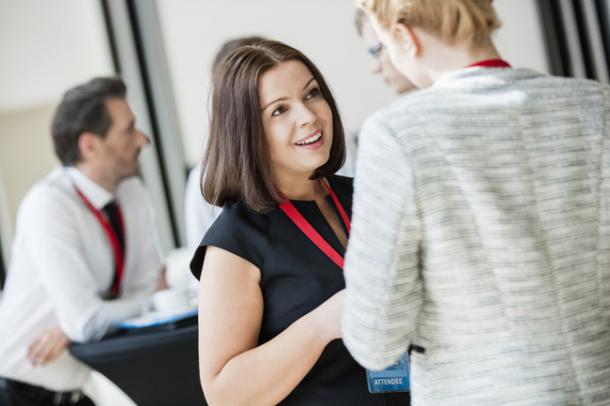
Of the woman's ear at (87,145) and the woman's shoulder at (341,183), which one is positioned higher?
the woman's shoulder at (341,183)

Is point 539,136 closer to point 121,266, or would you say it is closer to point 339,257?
point 339,257

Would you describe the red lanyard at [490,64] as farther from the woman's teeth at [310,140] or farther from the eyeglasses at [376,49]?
the eyeglasses at [376,49]

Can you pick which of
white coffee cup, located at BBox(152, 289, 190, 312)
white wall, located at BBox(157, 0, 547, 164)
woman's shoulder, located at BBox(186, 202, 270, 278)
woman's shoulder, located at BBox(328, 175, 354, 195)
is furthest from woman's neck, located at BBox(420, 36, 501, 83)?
white wall, located at BBox(157, 0, 547, 164)

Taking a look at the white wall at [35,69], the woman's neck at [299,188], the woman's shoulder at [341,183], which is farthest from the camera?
the white wall at [35,69]

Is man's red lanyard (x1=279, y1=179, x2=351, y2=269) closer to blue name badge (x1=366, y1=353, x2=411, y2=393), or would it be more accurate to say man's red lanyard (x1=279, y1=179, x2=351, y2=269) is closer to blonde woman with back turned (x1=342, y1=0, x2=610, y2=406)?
blue name badge (x1=366, y1=353, x2=411, y2=393)

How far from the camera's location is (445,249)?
0.97 meters

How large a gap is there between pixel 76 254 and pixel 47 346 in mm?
345

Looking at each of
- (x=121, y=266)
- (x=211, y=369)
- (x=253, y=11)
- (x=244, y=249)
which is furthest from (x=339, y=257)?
(x=253, y=11)

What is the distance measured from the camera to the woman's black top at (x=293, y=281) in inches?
54.1

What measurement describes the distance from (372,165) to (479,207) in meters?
0.16

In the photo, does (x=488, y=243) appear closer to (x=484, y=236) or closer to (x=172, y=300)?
(x=484, y=236)

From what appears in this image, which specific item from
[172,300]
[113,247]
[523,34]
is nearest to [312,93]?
[172,300]

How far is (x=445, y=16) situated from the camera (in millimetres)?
1043

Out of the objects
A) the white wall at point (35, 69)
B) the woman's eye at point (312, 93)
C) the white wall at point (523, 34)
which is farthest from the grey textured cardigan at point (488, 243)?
the white wall at point (35, 69)
